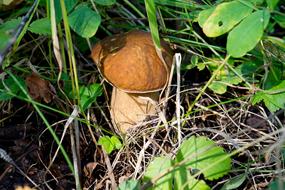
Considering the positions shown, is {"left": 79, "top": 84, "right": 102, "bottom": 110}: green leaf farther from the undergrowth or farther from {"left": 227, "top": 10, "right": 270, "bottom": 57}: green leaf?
{"left": 227, "top": 10, "right": 270, "bottom": 57}: green leaf

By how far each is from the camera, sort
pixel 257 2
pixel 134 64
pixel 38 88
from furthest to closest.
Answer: pixel 38 88
pixel 134 64
pixel 257 2

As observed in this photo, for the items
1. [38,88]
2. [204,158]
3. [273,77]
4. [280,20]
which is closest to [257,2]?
[280,20]

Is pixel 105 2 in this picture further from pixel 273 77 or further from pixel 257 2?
pixel 273 77

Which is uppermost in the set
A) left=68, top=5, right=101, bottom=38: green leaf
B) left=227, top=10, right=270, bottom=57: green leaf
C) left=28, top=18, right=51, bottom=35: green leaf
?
left=28, top=18, right=51, bottom=35: green leaf

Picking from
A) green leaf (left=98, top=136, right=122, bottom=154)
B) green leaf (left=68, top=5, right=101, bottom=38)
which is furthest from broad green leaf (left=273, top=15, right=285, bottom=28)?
green leaf (left=98, top=136, right=122, bottom=154)

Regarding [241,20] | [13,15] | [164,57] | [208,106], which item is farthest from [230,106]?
[13,15]

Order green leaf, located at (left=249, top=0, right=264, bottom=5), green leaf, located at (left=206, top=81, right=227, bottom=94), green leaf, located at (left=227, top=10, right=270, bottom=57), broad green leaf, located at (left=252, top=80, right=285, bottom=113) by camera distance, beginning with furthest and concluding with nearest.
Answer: green leaf, located at (left=206, top=81, right=227, bottom=94) < broad green leaf, located at (left=252, top=80, right=285, bottom=113) < green leaf, located at (left=249, top=0, right=264, bottom=5) < green leaf, located at (left=227, top=10, right=270, bottom=57)

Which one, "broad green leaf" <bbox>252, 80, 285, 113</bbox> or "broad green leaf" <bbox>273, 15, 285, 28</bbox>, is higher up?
"broad green leaf" <bbox>273, 15, 285, 28</bbox>

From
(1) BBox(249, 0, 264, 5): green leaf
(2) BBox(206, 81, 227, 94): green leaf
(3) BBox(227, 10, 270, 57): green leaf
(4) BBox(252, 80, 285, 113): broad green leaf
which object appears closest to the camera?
(3) BBox(227, 10, 270, 57): green leaf
